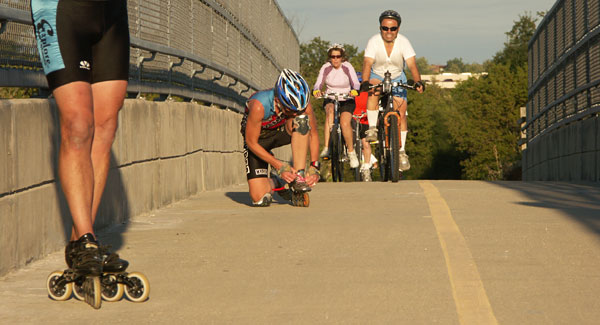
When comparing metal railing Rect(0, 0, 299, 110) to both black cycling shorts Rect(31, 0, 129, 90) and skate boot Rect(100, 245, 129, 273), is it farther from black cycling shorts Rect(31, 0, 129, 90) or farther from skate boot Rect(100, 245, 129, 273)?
skate boot Rect(100, 245, 129, 273)

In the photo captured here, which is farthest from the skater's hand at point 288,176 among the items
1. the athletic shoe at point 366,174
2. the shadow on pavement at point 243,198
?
the athletic shoe at point 366,174

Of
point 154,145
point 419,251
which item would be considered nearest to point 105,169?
point 419,251

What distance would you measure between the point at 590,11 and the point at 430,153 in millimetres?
84148

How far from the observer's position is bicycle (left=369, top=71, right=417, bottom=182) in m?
14.1

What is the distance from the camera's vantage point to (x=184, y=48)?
1317 cm

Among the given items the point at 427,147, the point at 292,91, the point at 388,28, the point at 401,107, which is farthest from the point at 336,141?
the point at 427,147

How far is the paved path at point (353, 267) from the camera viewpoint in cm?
490

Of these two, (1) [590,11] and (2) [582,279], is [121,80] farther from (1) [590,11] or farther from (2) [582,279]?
(1) [590,11]

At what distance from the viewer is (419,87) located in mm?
14398

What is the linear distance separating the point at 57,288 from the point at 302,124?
17.2ft

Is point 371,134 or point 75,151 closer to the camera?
point 75,151

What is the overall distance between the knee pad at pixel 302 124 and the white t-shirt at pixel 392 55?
168 inches

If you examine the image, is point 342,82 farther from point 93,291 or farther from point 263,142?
point 93,291

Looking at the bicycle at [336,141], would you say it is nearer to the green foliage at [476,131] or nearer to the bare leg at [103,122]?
the bare leg at [103,122]
